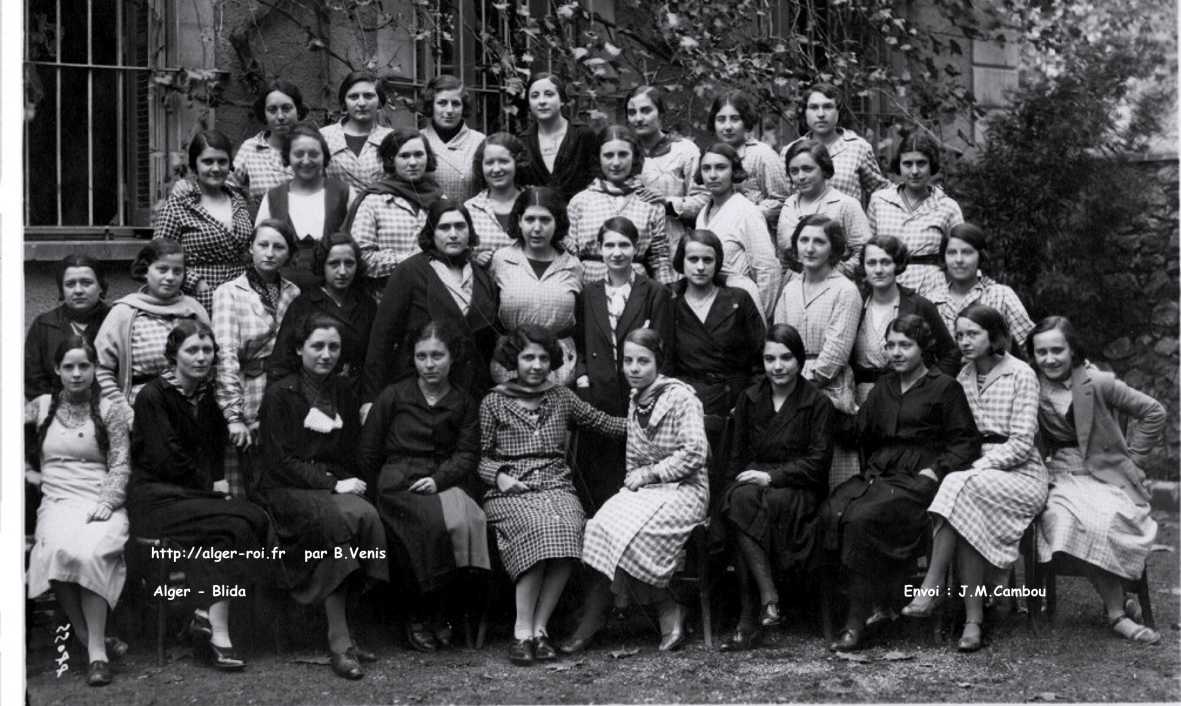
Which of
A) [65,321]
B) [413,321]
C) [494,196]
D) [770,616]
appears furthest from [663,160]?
[65,321]

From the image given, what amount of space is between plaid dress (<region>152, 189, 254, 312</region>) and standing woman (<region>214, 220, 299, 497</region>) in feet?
0.82

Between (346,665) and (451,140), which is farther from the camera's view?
(451,140)

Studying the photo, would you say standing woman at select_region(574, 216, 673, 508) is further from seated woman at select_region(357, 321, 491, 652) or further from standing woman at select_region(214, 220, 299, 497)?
standing woman at select_region(214, 220, 299, 497)

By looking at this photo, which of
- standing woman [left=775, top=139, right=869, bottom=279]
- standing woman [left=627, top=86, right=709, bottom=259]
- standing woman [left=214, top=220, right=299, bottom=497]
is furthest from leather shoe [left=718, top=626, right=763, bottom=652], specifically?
standing woman [left=214, top=220, right=299, bottom=497]

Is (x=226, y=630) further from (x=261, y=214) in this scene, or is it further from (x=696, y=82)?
(x=696, y=82)

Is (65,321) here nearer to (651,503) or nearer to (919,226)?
(651,503)

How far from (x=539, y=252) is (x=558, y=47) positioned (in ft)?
6.25

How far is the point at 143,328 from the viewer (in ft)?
18.0

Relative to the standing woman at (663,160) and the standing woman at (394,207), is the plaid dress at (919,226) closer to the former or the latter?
the standing woman at (663,160)

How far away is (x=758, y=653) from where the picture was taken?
5391mm

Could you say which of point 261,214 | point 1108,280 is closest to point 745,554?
point 261,214

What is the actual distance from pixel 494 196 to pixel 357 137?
2.64 feet

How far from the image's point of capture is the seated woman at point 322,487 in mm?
5215

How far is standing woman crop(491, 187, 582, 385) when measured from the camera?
19.1 ft
